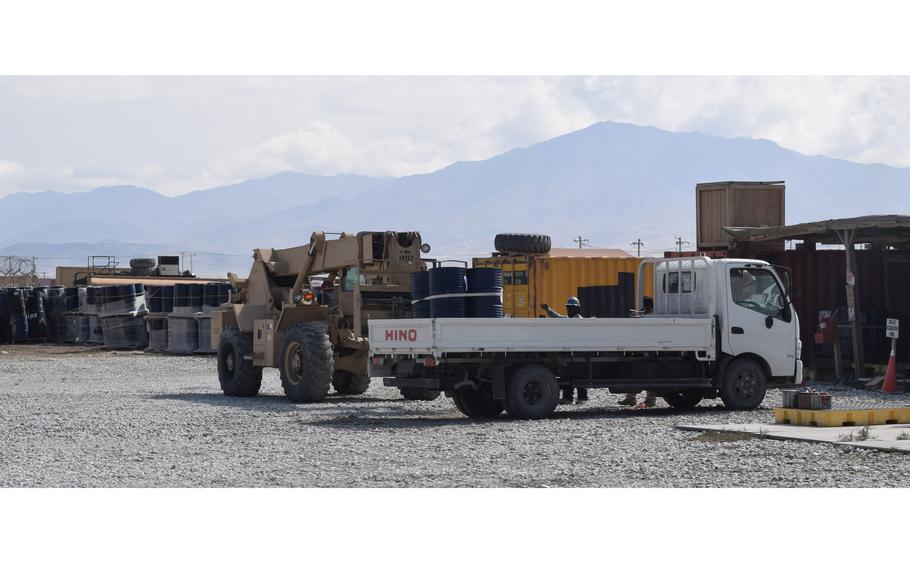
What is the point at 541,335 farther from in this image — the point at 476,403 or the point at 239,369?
the point at 239,369

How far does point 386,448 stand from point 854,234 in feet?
41.0

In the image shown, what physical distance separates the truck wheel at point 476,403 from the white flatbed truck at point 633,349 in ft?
0.05

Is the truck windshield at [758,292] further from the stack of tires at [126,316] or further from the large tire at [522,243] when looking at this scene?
the stack of tires at [126,316]

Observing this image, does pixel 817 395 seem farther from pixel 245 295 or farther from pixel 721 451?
pixel 245 295

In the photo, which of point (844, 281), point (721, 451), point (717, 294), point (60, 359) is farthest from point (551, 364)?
point (60, 359)

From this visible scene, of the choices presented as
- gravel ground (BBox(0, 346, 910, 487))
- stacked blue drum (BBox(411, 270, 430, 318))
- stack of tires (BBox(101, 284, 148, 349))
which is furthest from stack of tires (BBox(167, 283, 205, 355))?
stacked blue drum (BBox(411, 270, 430, 318))

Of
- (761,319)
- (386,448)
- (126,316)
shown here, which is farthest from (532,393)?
(126,316)

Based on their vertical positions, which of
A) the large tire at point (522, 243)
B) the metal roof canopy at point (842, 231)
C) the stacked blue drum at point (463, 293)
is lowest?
the stacked blue drum at point (463, 293)

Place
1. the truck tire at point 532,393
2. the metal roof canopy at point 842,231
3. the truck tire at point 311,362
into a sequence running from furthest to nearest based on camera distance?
the metal roof canopy at point 842,231
the truck tire at point 311,362
the truck tire at point 532,393

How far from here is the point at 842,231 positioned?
24203mm

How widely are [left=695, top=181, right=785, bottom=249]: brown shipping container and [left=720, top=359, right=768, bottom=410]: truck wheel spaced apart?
10408mm

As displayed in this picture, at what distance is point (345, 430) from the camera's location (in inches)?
674

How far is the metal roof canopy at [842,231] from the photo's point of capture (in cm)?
2307

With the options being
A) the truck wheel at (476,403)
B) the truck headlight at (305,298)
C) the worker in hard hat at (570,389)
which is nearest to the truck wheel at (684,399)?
the worker in hard hat at (570,389)
